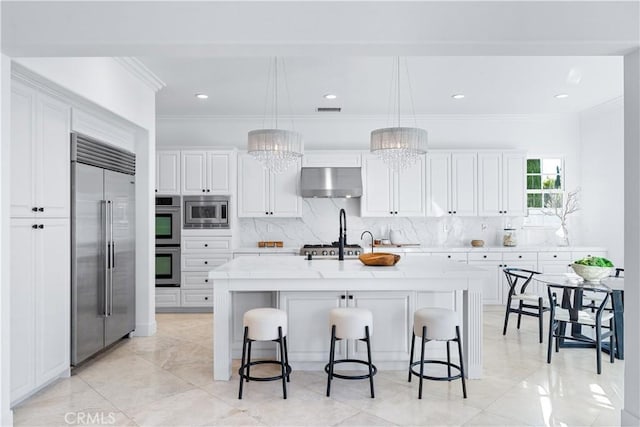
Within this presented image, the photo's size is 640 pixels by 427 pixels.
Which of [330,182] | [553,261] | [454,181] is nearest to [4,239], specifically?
[330,182]

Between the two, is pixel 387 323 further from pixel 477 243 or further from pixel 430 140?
pixel 430 140

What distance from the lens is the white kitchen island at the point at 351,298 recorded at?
3.41 metres

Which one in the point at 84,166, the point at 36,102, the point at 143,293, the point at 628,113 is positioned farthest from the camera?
the point at 143,293

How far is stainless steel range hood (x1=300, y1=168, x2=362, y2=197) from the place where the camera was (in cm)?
629

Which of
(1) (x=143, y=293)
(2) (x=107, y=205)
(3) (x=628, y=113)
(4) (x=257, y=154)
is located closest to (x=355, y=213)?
(4) (x=257, y=154)

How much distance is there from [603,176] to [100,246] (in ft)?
21.5

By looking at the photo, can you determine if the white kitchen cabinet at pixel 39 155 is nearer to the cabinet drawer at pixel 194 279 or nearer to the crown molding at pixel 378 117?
the cabinet drawer at pixel 194 279

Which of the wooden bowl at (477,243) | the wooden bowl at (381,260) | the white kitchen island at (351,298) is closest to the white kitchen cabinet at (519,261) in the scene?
the wooden bowl at (477,243)

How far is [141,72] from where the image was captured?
15.0ft

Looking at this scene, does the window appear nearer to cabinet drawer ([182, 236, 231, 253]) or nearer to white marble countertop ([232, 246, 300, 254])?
white marble countertop ([232, 246, 300, 254])

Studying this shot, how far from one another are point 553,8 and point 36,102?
346cm

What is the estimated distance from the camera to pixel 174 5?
2.49 meters

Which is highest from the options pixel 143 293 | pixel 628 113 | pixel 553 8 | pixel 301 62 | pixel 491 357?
pixel 301 62

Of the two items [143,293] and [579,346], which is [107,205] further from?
[579,346]
